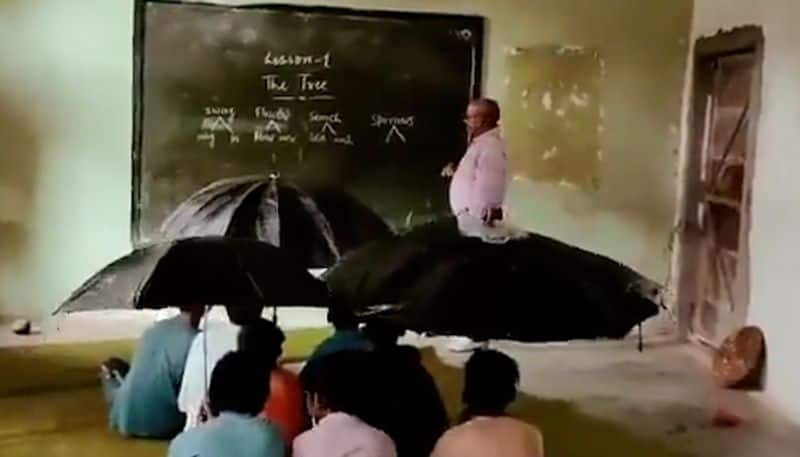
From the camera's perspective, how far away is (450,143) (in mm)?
7105

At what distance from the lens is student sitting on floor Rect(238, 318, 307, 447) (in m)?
3.65

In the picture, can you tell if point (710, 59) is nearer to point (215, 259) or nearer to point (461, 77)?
point (461, 77)

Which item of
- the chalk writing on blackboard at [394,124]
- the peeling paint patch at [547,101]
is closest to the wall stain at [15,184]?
the chalk writing on blackboard at [394,124]

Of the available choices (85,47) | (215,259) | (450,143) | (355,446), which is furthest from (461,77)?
(355,446)

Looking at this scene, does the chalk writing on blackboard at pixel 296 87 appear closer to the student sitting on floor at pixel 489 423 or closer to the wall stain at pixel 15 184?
the wall stain at pixel 15 184

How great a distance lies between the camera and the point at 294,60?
6.79 m

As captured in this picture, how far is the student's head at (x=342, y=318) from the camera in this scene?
3.55 metres

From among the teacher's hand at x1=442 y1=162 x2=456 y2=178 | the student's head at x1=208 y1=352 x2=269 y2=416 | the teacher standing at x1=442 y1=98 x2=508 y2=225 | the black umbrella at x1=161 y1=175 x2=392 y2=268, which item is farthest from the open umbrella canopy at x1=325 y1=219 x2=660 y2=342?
the teacher's hand at x1=442 y1=162 x2=456 y2=178

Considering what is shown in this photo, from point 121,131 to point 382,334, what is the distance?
10.8ft

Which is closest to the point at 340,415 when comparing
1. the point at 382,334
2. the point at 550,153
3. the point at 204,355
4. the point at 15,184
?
the point at 382,334

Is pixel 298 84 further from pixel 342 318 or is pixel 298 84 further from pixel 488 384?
pixel 488 384

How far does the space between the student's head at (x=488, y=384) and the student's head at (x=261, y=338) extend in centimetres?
60

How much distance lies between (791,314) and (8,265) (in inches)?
161

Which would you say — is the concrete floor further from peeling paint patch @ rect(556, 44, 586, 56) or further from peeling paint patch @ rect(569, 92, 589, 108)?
peeling paint patch @ rect(556, 44, 586, 56)
